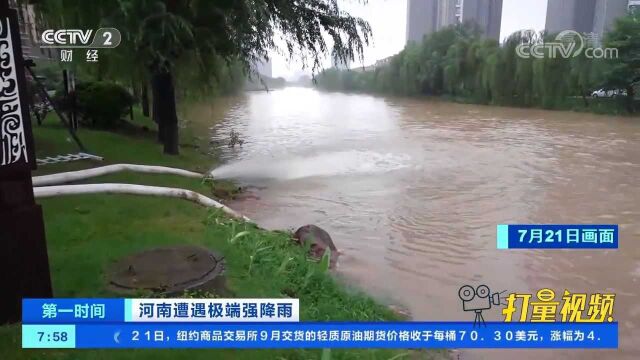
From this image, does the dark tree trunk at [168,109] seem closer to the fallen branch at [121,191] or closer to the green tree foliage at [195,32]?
the green tree foliage at [195,32]

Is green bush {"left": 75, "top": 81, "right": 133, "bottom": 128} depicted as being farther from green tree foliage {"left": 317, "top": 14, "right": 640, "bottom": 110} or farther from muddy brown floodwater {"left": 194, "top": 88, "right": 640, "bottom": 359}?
green tree foliage {"left": 317, "top": 14, "right": 640, "bottom": 110}

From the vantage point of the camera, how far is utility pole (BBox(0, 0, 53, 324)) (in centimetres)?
256

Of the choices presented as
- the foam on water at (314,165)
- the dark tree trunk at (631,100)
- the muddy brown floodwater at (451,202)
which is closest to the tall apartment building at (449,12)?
the muddy brown floodwater at (451,202)

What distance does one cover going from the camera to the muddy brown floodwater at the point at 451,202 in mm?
5211

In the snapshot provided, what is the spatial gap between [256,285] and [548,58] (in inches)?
1074

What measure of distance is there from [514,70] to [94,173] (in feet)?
92.6

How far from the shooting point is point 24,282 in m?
2.77

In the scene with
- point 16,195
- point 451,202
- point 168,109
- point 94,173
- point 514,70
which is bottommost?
point 451,202

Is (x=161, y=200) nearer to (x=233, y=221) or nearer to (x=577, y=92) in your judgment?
(x=233, y=221)

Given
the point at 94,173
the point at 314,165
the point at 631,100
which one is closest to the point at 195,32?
the point at 94,173

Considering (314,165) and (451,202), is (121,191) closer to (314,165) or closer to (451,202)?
(451,202)

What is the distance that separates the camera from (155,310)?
2.57 metres

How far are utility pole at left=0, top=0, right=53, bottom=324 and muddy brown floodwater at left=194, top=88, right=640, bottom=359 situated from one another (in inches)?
119
